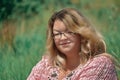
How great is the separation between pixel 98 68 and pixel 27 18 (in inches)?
52.2

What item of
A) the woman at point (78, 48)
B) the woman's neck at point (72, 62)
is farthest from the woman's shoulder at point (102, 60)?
the woman's neck at point (72, 62)

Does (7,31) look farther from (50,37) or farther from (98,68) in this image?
(98,68)

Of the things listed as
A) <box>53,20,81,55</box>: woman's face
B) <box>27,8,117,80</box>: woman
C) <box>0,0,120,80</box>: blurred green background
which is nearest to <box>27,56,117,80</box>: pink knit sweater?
<box>27,8,117,80</box>: woman

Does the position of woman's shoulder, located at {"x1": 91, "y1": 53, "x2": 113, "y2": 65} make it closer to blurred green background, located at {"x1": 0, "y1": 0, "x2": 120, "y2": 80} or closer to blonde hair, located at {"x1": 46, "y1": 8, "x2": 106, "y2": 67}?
blonde hair, located at {"x1": 46, "y1": 8, "x2": 106, "y2": 67}

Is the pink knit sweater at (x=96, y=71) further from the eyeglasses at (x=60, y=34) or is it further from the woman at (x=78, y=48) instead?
the eyeglasses at (x=60, y=34)

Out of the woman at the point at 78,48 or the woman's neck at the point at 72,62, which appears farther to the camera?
the woman's neck at the point at 72,62

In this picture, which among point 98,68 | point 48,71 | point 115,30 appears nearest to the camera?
point 98,68

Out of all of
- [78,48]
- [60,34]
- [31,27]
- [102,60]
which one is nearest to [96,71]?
[102,60]

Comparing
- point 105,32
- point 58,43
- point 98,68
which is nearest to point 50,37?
point 58,43

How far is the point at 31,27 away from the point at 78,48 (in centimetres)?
111

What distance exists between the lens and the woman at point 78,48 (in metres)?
2.61

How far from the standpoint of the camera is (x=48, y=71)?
2.83m

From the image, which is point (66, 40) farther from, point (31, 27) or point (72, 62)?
point (31, 27)

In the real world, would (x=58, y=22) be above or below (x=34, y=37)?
above
